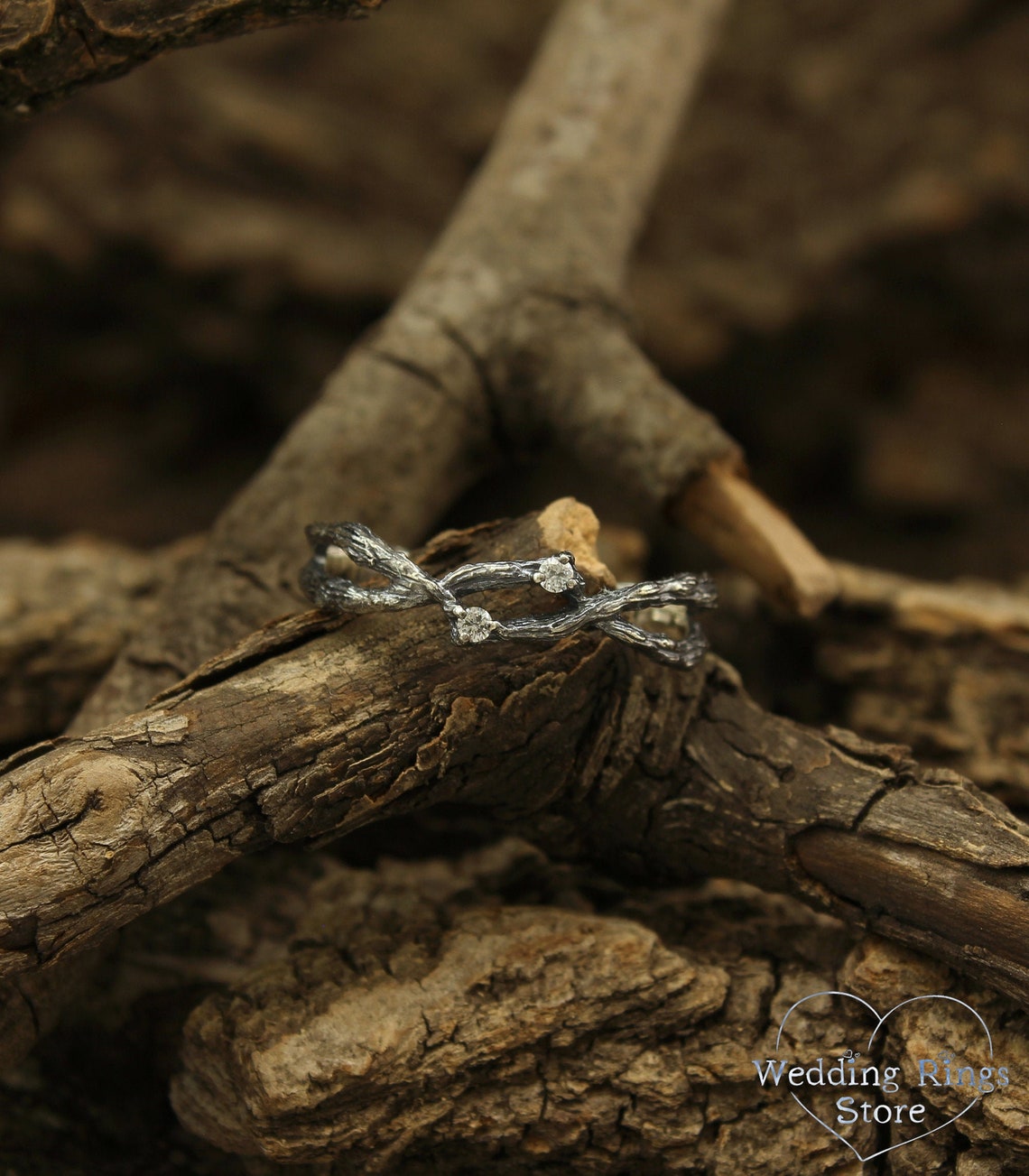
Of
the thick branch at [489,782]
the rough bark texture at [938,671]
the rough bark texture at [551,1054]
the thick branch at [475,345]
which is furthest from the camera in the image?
the rough bark texture at [938,671]

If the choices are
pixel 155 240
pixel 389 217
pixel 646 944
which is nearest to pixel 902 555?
pixel 389 217

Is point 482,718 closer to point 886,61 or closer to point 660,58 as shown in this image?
point 660,58

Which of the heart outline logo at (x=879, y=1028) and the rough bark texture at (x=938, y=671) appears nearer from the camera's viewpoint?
the heart outline logo at (x=879, y=1028)

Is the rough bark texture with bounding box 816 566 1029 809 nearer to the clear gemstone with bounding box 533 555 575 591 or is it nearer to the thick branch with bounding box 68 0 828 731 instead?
the thick branch with bounding box 68 0 828 731

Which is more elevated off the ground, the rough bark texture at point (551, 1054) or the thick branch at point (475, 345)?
the thick branch at point (475, 345)

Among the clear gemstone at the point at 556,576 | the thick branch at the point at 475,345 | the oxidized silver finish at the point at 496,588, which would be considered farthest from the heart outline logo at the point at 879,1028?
the thick branch at the point at 475,345

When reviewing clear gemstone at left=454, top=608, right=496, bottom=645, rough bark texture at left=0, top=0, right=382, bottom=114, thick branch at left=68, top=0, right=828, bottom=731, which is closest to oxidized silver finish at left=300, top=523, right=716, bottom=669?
clear gemstone at left=454, top=608, right=496, bottom=645

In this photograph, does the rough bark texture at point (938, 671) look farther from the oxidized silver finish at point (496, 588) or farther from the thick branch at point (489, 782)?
the oxidized silver finish at point (496, 588)

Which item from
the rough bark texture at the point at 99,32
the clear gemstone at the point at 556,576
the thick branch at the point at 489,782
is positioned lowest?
the thick branch at the point at 489,782
